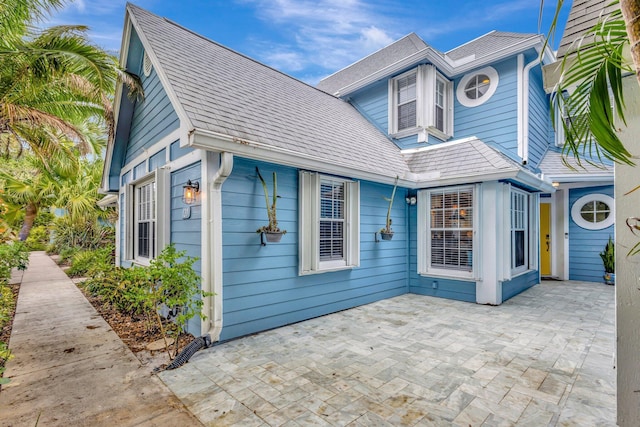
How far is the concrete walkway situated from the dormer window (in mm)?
6704

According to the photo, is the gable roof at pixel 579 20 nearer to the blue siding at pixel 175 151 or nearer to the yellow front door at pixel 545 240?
the blue siding at pixel 175 151

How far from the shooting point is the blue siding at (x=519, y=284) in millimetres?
5859

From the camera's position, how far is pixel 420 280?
Answer: 638 centimetres

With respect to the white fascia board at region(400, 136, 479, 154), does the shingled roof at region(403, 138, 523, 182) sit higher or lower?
lower

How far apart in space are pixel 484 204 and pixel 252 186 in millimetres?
3974

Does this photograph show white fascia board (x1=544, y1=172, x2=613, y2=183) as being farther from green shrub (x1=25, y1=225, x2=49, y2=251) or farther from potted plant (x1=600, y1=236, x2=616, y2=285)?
green shrub (x1=25, y1=225, x2=49, y2=251)

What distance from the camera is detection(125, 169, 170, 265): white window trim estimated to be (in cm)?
449

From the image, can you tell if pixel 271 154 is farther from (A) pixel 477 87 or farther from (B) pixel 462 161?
(A) pixel 477 87

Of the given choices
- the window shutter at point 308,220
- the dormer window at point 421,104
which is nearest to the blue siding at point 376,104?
the dormer window at point 421,104

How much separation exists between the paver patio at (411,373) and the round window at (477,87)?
196 inches

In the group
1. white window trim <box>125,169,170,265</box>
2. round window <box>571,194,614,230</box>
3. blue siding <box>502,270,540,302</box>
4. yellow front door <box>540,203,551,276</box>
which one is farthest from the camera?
yellow front door <box>540,203,551,276</box>

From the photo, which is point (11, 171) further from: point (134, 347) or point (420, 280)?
point (420, 280)

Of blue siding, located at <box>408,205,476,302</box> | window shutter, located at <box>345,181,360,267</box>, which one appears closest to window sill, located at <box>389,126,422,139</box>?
blue siding, located at <box>408,205,476,302</box>

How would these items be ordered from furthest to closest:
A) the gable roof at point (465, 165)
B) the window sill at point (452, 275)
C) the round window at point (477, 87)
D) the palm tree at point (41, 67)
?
the round window at point (477, 87) < the window sill at point (452, 275) < the gable roof at point (465, 165) < the palm tree at point (41, 67)
